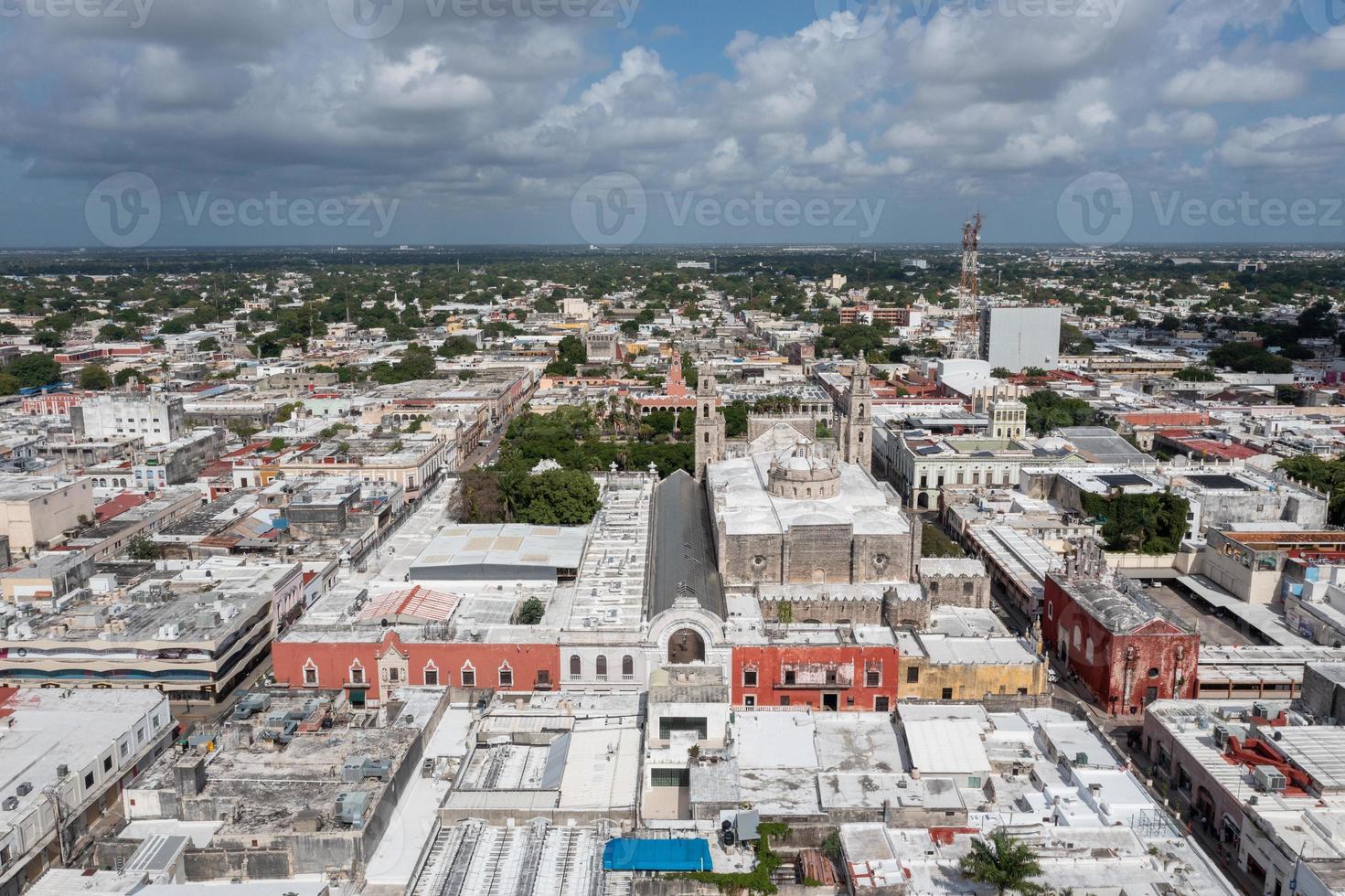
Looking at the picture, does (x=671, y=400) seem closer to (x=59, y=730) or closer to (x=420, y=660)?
(x=420, y=660)

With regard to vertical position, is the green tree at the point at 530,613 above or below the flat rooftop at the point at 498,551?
below

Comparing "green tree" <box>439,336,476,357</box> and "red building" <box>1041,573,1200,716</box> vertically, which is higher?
"green tree" <box>439,336,476,357</box>

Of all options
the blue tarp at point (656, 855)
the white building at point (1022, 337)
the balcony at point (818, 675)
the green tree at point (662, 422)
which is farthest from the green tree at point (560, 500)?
the white building at point (1022, 337)

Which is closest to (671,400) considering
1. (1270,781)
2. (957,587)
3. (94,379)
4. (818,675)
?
(957,587)

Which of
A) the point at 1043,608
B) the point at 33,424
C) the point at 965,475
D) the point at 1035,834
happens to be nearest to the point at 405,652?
the point at 1035,834

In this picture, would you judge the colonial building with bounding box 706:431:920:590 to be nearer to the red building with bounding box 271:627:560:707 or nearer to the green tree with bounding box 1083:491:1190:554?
the red building with bounding box 271:627:560:707

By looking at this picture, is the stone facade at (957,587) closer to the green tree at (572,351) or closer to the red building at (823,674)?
the red building at (823,674)

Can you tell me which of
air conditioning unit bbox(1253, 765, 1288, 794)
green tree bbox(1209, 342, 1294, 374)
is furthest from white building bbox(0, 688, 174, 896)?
green tree bbox(1209, 342, 1294, 374)
